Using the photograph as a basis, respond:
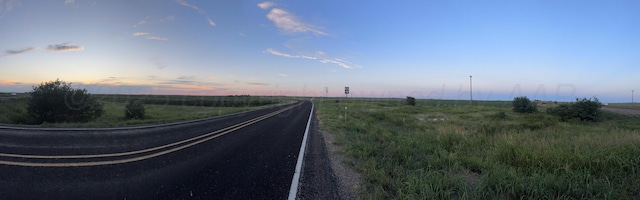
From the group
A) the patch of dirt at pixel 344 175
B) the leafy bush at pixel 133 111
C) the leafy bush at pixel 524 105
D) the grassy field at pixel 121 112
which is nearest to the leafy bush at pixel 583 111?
the leafy bush at pixel 524 105

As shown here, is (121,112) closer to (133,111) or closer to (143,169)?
(133,111)

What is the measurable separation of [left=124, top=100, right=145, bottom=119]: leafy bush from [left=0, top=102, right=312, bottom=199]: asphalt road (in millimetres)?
16316

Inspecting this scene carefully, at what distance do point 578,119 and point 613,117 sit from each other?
5957 mm

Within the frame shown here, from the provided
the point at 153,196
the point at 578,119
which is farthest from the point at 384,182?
the point at 578,119

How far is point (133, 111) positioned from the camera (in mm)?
24422

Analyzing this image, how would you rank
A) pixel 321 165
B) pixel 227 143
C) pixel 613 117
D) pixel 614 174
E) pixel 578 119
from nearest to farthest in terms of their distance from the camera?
1. pixel 614 174
2. pixel 321 165
3. pixel 227 143
4. pixel 578 119
5. pixel 613 117

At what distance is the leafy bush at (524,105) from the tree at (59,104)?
4598 centimetres

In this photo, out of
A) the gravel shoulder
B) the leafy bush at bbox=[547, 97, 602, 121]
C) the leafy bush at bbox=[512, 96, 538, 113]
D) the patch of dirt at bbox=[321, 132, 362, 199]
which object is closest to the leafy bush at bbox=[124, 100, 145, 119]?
the gravel shoulder

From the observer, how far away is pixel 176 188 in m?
4.43

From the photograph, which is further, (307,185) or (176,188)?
(307,185)

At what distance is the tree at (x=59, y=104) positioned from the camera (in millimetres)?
19984

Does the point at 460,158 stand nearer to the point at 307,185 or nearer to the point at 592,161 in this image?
the point at 592,161

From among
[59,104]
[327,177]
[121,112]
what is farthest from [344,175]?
[121,112]

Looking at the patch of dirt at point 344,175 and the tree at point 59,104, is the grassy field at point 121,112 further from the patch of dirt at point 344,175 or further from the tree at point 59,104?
the patch of dirt at point 344,175
